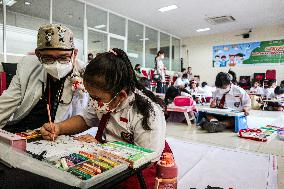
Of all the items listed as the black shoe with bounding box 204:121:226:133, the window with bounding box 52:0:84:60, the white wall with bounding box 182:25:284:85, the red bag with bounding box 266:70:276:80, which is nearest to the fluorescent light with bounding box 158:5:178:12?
the window with bounding box 52:0:84:60

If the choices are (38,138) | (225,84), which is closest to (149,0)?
(225,84)

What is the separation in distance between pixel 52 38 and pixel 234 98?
377 cm

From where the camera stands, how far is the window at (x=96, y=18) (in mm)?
7988

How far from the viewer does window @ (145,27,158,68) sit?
34.2ft

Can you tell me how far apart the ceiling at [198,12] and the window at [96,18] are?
34 centimetres

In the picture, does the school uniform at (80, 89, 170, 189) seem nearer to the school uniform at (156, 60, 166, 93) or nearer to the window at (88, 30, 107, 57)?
the window at (88, 30, 107, 57)

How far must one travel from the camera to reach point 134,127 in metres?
Result: 1.14

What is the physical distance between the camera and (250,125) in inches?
180

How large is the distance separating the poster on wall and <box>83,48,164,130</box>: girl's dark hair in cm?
1117

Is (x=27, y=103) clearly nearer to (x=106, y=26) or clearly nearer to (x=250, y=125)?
(x=250, y=125)

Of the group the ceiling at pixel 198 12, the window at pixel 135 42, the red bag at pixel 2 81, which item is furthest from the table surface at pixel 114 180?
the window at pixel 135 42

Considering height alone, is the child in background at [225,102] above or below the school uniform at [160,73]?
below

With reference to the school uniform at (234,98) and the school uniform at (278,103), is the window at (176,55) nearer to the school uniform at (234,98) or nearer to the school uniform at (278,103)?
the school uniform at (278,103)

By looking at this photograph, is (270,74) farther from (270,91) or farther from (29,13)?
(29,13)
